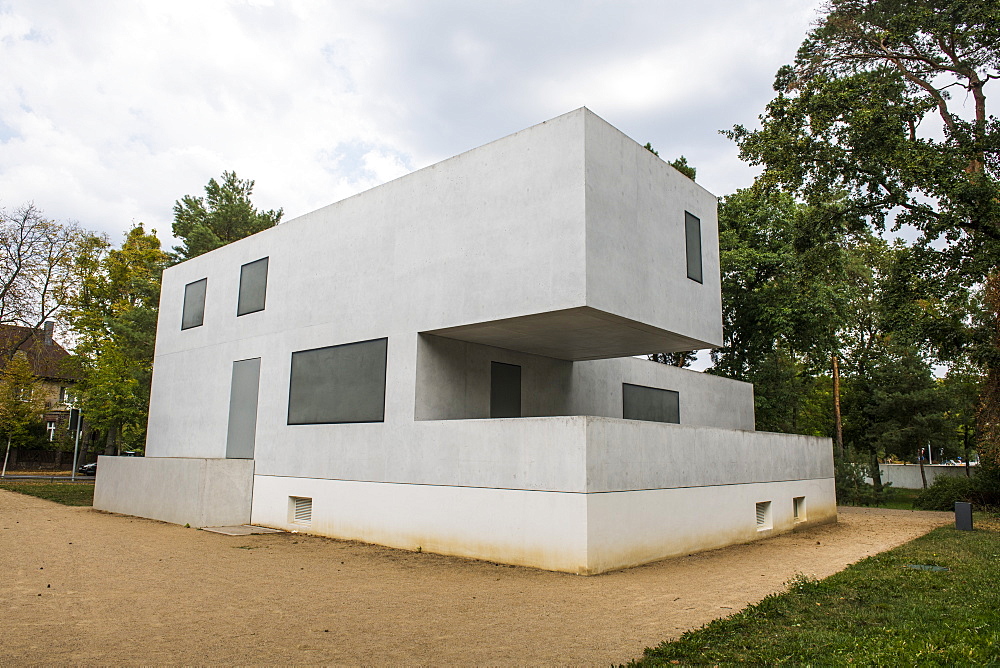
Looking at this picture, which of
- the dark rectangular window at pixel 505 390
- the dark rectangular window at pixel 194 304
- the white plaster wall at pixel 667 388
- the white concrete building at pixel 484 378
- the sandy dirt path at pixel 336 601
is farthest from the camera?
the dark rectangular window at pixel 194 304

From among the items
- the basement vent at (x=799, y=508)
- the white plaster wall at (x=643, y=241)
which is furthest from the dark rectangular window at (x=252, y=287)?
the basement vent at (x=799, y=508)

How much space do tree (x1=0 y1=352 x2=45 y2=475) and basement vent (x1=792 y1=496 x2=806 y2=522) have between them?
1389 inches

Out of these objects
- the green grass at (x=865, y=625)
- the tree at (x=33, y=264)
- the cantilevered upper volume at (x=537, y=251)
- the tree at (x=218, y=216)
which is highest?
the tree at (x=218, y=216)

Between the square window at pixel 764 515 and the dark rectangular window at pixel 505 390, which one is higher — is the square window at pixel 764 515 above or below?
below

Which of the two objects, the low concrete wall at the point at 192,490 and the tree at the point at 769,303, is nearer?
the low concrete wall at the point at 192,490

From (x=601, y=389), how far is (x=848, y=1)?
43.8ft

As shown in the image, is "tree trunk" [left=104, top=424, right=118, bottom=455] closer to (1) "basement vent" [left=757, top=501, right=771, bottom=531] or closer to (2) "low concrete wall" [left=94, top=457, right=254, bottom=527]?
(2) "low concrete wall" [left=94, top=457, right=254, bottom=527]

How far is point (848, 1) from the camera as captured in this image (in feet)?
61.9

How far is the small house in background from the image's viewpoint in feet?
96.5

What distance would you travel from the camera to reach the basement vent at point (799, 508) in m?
15.3

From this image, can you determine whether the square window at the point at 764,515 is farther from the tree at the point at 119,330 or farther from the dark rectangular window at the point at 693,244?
the tree at the point at 119,330

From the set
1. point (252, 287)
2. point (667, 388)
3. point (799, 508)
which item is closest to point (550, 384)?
point (667, 388)

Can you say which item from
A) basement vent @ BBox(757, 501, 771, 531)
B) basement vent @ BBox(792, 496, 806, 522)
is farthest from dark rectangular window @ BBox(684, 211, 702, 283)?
basement vent @ BBox(792, 496, 806, 522)

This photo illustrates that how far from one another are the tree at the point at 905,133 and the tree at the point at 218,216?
23.2 meters
